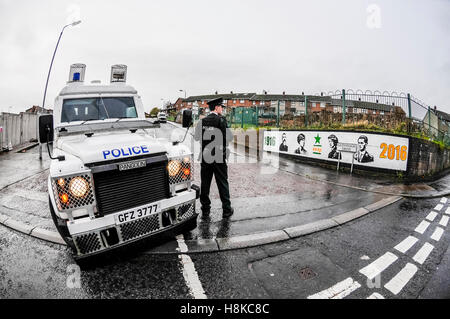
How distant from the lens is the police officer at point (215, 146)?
4336 millimetres

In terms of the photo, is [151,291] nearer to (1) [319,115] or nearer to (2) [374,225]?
(2) [374,225]

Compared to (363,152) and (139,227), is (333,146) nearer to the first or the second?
(363,152)

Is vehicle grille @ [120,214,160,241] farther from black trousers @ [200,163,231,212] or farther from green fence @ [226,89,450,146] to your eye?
green fence @ [226,89,450,146]

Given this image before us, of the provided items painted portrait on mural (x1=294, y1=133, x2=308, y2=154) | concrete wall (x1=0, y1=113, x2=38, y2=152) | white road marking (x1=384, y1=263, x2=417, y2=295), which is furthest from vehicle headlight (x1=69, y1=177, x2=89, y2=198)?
concrete wall (x1=0, y1=113, x2=38, y2=152)

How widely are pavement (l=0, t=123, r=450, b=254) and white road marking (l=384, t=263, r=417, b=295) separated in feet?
4.23

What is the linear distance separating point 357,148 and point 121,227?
8.78 m

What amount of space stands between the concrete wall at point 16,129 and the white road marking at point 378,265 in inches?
639

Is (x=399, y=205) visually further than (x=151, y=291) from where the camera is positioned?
Yes

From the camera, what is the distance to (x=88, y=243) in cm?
255

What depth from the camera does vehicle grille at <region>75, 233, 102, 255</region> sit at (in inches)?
99.0

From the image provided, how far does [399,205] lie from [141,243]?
6017 mm

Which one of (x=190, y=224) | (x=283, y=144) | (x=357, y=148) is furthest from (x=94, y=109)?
(x=283, y=144)

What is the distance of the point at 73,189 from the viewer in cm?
252
